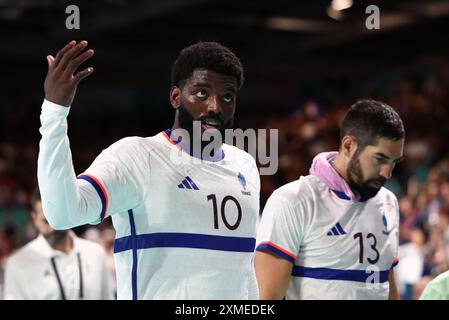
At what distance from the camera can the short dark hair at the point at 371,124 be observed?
12.9 feet

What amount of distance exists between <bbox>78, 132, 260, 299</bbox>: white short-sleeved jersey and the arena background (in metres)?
5.63


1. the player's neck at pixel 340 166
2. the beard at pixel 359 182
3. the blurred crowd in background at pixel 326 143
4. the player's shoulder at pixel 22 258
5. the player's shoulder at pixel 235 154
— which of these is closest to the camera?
the player's shoulder at pixel 235 154

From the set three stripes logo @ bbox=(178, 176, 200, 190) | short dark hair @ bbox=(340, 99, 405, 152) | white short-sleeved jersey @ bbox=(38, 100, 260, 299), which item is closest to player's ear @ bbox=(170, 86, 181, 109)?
white short-sleeved jersey @ bbox=(38, 100, 260, 299)

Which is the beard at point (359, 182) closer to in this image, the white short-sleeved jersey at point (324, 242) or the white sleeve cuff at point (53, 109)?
the white short-sleeved jersey at point (324, 242)

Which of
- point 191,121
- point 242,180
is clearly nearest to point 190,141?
point 191,121

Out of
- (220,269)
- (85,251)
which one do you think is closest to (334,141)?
(85,251)

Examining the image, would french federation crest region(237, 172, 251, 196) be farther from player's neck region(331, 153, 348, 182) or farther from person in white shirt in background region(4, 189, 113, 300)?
person in white shirt in background region(4, 189, 113, 300)

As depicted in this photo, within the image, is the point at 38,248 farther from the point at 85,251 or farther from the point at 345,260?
the point at 345,260

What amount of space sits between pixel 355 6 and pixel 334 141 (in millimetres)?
2298

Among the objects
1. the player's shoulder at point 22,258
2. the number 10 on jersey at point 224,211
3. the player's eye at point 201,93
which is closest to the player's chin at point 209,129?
the player's eye at point 201,93

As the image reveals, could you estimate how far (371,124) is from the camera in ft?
13.0

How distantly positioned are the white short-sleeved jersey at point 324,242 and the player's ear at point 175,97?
2.72ft

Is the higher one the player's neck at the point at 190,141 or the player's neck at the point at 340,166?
the player's neck at the point at 190,141

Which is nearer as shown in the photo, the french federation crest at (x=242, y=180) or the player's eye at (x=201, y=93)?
the player's eye at (x=201, y=93)
